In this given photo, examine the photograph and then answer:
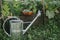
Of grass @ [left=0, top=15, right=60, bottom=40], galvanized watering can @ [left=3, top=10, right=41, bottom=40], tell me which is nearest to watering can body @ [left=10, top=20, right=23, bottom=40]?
galvanized watering can @ [left=3, top=10, right=41, bottom=40]

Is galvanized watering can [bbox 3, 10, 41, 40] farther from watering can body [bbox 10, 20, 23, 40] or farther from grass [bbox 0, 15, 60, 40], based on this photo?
grass [bbox 0, 15, 60, 40]

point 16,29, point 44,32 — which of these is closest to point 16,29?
point 16,29

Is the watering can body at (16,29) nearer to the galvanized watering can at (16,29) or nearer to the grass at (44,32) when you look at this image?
the galvanized watering can at (16,29)

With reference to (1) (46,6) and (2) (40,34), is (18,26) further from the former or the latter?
(1) (46,6)

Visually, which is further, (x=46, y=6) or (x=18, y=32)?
(x=46, y=6)

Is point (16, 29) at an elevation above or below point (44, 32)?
above

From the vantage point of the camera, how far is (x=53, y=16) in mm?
5785

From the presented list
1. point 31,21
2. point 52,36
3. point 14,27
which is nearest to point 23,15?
point 31,21

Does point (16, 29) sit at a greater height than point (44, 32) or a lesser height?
greater

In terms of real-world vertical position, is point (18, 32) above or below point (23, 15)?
below

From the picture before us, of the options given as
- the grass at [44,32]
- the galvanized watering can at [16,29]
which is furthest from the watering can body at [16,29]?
the grass at [44,32]

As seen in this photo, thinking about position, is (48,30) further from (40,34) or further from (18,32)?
(18,32)

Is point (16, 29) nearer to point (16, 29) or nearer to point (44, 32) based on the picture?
point (16, 29)

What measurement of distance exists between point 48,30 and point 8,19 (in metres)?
1.08
